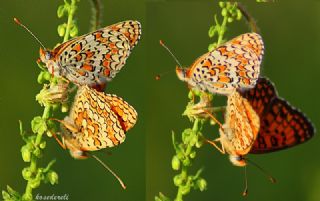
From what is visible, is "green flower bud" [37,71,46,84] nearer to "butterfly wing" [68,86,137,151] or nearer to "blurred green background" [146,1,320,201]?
"butterfly wing" [68,86,137,151]

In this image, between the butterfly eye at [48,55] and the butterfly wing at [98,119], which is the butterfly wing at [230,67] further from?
the butterfly eye at [48,55]

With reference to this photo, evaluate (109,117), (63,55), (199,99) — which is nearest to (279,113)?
(199,99)

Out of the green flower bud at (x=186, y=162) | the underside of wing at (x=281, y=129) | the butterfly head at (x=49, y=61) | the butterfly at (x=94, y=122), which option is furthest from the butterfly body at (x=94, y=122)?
the underside of wing at (x=281, y=129)

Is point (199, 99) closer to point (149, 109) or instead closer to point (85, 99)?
point (85, 99)

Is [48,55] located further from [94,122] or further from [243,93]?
[243,93]

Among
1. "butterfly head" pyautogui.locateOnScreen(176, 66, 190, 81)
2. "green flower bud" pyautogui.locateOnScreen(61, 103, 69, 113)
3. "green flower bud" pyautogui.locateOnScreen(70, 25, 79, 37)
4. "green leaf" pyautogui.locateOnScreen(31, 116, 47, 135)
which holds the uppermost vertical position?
"green flower bud" pyautogui.locateOnScreen(70, 25, 79, 37)

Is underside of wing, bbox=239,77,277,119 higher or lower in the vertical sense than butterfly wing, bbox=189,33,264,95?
lower

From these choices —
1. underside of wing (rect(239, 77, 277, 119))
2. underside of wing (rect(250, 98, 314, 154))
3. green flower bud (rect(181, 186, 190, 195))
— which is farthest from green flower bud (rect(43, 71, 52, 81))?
underside of wing (rect(250, 98, 314, 154))
